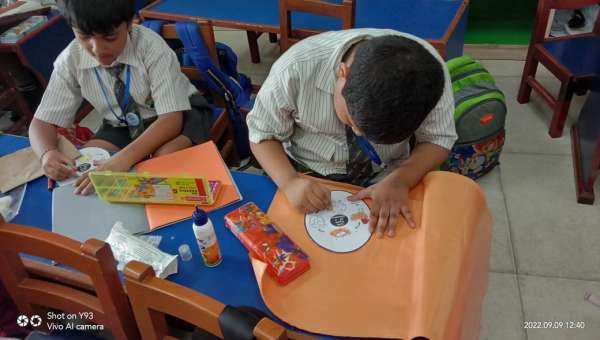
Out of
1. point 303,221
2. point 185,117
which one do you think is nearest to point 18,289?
point 303,221

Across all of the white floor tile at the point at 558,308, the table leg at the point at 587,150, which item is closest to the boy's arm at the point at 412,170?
the white floor tile at the point at 558,308

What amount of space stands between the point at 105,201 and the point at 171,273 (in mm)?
336

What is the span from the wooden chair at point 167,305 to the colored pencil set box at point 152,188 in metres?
0.36

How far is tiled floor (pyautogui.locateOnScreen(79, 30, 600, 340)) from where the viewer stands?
1602mm

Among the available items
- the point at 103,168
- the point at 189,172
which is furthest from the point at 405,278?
the point at 103,168

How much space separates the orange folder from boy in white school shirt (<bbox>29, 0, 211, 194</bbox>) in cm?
12

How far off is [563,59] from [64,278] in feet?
7.73

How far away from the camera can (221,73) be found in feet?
5.98

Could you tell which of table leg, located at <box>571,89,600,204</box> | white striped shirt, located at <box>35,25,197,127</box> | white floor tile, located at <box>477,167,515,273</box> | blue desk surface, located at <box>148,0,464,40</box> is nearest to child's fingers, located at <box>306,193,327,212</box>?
white striped shirt, located at <box>35,25,197,127</box>

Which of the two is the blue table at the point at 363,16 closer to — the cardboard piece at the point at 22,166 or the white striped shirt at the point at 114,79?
the white striped shirt at the point at 114,79

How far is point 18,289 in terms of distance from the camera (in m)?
1.00

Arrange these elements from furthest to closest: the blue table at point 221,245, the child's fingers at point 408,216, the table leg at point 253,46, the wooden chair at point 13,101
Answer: the table leg at point 253,46, the wooden chair at point 13,101, the child's fingers at point 408,216, the blue table at point 221,245

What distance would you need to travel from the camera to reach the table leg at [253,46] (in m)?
3.12

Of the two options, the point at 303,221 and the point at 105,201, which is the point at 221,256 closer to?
the point at 303,221
